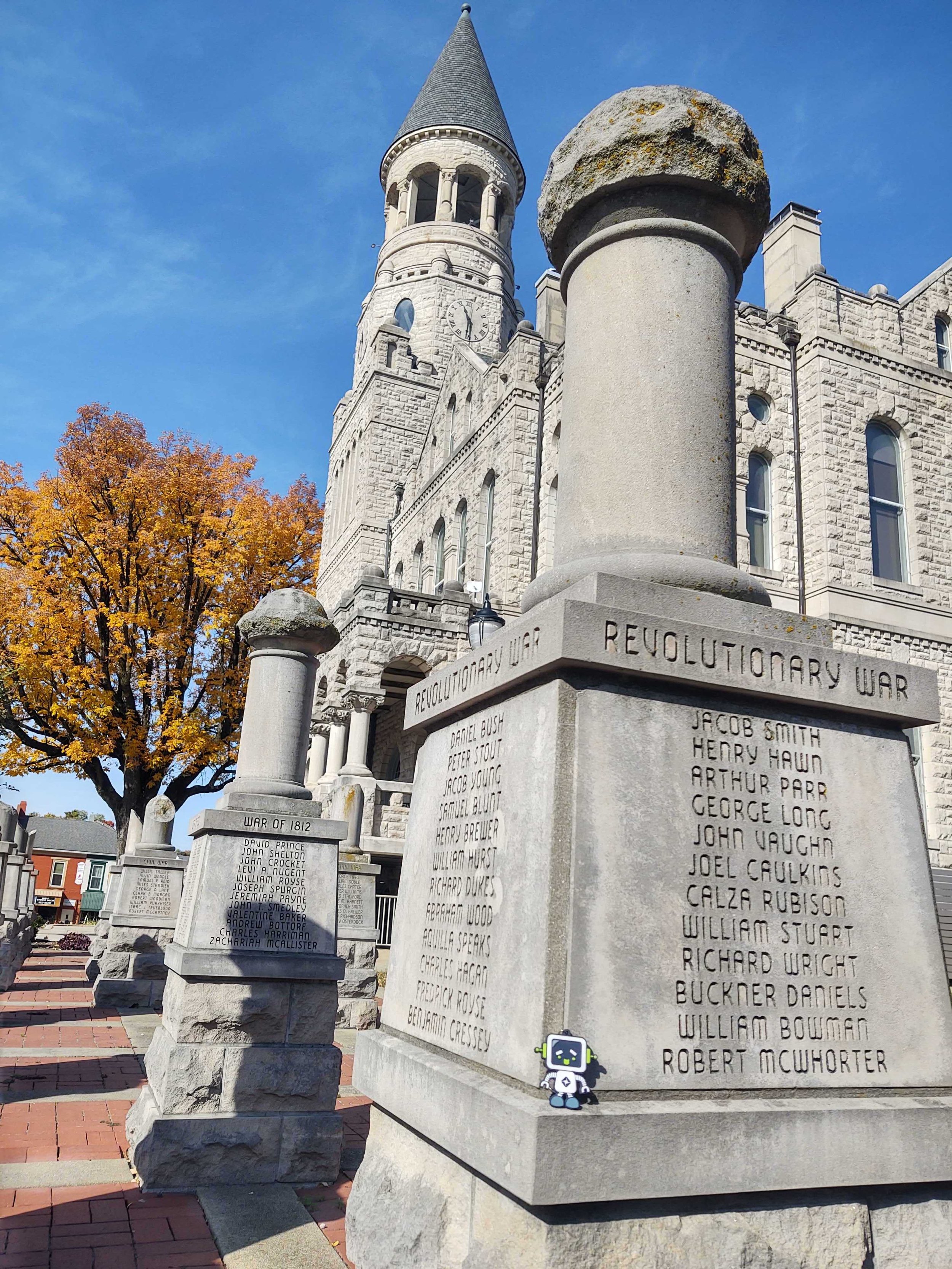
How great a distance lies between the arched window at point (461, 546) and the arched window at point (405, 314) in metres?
11.6

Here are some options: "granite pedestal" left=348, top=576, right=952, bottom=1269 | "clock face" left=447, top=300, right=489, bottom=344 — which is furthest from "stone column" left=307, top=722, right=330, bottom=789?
"granite pedestal" left=348, top=576, right=952, bottom=1269

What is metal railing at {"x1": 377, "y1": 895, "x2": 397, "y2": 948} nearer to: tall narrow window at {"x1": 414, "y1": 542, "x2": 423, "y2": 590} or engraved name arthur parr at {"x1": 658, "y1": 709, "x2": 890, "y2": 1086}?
tall narrow window at {"x1": 414, "y1": 542, "x2": 423, "y2": 590}

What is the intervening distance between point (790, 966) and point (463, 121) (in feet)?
132

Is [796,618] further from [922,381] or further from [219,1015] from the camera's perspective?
[922,381]

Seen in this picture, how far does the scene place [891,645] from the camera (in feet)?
60.0

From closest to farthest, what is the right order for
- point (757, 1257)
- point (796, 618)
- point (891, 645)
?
1. point (757, 1257)
2. point (796, 618)
3. point (891, 645)

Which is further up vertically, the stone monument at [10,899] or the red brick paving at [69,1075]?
the stone monument at [10,899]

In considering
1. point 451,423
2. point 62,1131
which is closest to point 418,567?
point 451,423

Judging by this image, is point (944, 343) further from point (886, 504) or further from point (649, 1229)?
point (649, 1229)

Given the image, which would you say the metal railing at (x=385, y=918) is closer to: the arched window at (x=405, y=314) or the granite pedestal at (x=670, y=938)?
the granite pedestal at (x=670, y=938)

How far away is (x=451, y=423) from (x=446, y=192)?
13.6 m

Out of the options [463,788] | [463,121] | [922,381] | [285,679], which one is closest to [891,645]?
[922,381]

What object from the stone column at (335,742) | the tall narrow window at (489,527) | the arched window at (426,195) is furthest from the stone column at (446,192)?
the stone column at (335,742)

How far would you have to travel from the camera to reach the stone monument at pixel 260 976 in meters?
5.41
